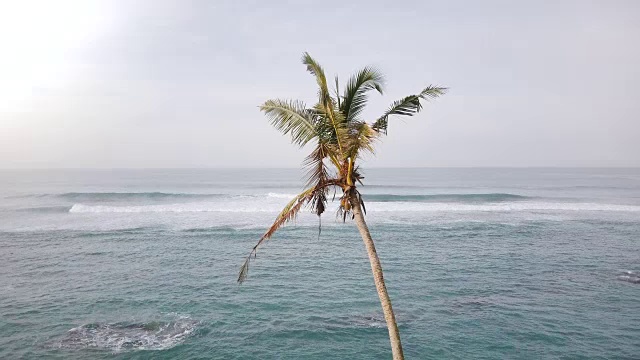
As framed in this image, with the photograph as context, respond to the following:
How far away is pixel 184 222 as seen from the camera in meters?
43.0

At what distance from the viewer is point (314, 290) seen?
21.6m

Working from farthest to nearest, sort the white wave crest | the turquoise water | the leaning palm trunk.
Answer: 1. the white wave crest
2. the turquoise water
3. the leaning palm trunk

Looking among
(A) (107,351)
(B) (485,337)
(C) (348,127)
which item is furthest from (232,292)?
(C) (348,127)

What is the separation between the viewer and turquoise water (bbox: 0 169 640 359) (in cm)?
1545

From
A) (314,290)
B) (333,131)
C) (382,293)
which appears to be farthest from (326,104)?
(314,290)

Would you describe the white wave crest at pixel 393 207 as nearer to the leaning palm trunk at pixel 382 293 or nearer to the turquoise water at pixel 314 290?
the turquoise water at pixel 314 290

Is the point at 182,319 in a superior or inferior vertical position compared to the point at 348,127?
inferior

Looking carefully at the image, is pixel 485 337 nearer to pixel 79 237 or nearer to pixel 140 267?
pixel 140 267

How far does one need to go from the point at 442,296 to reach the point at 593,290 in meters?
8.36

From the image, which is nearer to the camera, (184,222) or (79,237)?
(79,237)

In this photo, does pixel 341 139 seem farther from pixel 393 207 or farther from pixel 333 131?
pixel 393 207

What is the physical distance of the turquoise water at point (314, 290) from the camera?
15.5 meters

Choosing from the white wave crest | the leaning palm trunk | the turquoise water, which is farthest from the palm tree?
the white wave crest

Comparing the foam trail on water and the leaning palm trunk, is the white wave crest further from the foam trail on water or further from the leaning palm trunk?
the leaning palm trunk
